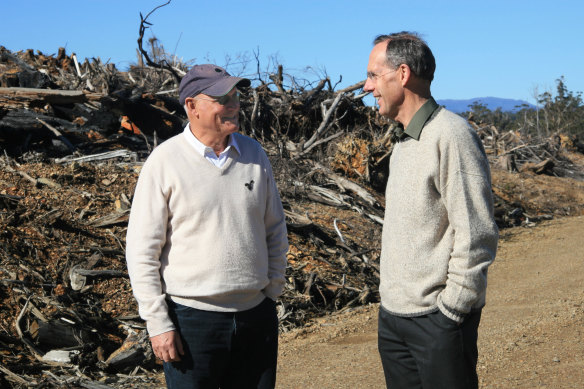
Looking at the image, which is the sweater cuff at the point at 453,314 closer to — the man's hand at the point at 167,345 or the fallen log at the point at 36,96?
the man's hand at the point at 167,345

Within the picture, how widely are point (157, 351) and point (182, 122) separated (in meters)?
9.04

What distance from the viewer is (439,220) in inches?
91.5

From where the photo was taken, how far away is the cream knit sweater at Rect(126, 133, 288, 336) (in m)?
2.44

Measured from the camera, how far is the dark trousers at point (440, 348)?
7.60 feet

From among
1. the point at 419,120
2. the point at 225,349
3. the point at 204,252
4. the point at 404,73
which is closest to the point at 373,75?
the point at 404,73

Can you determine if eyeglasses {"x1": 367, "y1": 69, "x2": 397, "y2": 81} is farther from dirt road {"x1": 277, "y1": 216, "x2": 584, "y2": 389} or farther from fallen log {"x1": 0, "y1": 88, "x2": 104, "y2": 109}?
fallen log {"x1": 0, "y1": 88, "x2": 104, "y2": 109}

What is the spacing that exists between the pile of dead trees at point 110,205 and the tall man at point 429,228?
124 inches

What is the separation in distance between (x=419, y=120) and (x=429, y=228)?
397mm

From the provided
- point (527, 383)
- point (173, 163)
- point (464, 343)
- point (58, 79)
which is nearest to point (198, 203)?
point (173, 163)

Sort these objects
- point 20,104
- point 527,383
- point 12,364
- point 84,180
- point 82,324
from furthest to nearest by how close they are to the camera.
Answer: point 20,104 < point 84,180 < point 82,324 < point 12,364 < point 527,383

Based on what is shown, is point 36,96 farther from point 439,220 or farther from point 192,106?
point 439,220

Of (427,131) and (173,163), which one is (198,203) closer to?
(173,163)

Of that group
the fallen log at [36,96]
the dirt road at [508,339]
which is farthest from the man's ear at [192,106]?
the fallen log at [36,96]

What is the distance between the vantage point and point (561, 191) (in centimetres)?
1442
